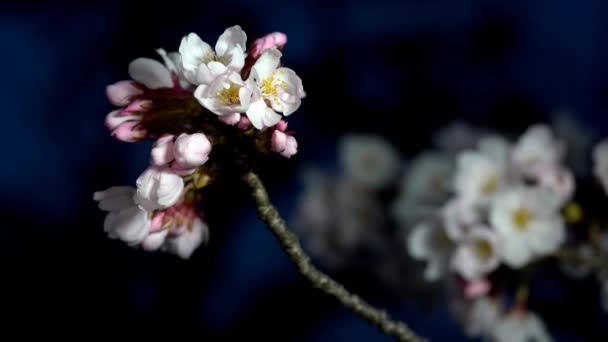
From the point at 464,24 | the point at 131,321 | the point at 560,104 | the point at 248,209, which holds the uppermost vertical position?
the point at 464,24

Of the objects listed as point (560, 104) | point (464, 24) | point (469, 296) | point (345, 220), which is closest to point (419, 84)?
point (464, 24)

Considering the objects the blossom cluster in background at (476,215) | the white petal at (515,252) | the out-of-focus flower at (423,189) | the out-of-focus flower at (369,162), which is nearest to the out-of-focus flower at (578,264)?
the blossom cluster in background at (476,215)

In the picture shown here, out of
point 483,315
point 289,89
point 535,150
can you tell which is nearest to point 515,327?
point 483,315

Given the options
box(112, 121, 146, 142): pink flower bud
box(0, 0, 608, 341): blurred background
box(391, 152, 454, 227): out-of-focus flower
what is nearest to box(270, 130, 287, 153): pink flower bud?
box(112, 121, 146, 142): pink flower bud

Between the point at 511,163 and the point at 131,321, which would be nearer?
the point at 511,163

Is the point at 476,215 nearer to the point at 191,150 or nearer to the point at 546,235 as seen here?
the point at 546,235

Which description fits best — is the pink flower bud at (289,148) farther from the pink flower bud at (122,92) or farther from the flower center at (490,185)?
the flower center at (490,185)

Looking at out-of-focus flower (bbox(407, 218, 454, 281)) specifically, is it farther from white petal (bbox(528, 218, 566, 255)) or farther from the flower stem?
the flower stem

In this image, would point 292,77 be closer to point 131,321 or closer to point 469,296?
point 469,296
